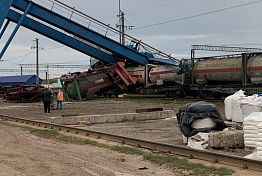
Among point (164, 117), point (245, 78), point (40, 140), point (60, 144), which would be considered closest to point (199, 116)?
point (60, 144)

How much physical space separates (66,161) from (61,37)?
27.5 metres

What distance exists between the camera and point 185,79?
29.8 metres

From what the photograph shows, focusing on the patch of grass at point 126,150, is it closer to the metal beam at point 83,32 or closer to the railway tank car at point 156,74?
the railway tank car at point 156,74

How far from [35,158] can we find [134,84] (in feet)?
88.0

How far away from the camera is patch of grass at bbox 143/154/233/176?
7340 mm

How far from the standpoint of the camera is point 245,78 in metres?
25.0

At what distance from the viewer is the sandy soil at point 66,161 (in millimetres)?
7684

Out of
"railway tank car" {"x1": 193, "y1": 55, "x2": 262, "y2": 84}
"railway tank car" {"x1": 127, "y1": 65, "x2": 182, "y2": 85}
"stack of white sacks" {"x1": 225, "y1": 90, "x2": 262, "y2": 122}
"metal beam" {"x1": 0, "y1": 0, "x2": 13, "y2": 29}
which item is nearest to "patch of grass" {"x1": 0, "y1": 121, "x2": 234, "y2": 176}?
"stack of white sacks" {"x1": 225, "y1": 90, "x2": 262, "y2": 122}

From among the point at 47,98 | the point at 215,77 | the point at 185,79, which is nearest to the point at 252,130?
the point at 47,98

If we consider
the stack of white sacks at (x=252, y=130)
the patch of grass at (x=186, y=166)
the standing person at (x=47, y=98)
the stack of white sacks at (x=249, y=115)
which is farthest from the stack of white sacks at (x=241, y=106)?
the standing person at (x=47, y=98)

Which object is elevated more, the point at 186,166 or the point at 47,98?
the point at 47,98

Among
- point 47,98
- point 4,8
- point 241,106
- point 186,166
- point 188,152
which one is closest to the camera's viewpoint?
point 186,166

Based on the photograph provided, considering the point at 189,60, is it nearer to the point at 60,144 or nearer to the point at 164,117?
the point at 164,117

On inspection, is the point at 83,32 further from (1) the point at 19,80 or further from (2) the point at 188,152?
(1) the point at 19,80
